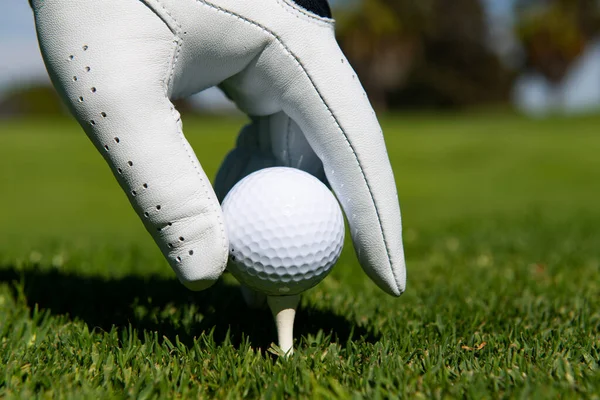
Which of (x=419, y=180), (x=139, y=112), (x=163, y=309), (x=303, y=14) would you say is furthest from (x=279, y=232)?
(x=419, y=180)

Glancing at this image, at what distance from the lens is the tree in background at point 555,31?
127 ft

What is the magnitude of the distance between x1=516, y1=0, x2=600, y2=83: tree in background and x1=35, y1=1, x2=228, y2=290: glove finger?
41.6m

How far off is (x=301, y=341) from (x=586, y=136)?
12891 millimetres

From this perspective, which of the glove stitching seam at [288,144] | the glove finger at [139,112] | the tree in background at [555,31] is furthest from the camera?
the tree in background at [555,31]

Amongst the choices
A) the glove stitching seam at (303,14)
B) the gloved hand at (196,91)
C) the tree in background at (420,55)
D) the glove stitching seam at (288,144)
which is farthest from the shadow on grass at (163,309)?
the tree in background at (420,55)

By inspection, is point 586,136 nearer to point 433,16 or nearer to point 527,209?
point 527,209

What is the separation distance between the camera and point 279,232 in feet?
6.18

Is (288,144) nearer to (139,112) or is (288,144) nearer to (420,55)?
(139,112)

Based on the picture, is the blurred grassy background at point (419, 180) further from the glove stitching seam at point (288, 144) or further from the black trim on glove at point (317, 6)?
the black trim on glove at point (317, 6)

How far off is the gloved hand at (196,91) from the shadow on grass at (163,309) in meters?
0.52

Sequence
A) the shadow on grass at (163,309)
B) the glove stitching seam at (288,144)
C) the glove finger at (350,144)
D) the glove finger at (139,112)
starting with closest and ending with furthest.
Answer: the glove finger at (139,112)
the glove finger at (350,144)
the glove stitching seam at (288,144)
the shadow on grass at (163,309)

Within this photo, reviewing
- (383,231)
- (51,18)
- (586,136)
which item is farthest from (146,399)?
(586,136)

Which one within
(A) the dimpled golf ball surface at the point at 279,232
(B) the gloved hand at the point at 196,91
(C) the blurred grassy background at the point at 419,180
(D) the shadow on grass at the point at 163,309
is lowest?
(C) the blurred grassy background at the point at 419,180

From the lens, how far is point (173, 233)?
1.75 m
